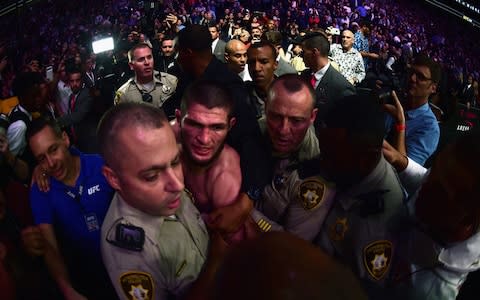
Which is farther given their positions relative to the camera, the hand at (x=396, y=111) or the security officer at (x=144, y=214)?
the hand at (x=396, y=111)

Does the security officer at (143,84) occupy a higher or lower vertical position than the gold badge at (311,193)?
lower

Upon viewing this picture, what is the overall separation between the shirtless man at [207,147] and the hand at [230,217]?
0.33ft

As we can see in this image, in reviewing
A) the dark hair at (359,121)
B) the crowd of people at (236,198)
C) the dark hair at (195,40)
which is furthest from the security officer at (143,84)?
the dark hair at (359,121)

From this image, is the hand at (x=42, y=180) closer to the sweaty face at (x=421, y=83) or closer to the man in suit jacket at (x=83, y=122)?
the man in suit jacket at (x=83, y=122)

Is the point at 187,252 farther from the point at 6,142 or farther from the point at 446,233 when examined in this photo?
the point at 6,142

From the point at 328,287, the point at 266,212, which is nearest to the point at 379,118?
the point at 266,212

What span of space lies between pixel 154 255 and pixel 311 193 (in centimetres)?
69

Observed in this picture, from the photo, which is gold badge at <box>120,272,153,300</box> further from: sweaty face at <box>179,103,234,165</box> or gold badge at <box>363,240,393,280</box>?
gold badge at <box>363,240,393,280</box>

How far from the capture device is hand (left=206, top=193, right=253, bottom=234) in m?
1.62

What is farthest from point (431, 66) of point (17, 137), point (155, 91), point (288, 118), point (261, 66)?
point (17, 137)

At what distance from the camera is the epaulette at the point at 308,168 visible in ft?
5.67

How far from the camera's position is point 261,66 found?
348 centimetres

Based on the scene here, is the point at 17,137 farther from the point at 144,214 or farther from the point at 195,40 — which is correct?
the point at 144,214

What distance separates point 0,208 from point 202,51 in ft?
5.11
